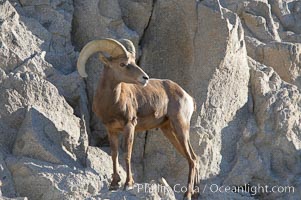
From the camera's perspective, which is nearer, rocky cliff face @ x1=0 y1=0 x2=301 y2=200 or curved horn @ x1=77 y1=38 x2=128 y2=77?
curved horn @ x1=77 y1=38 x2=128 y2=77

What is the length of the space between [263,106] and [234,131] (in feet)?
2.30

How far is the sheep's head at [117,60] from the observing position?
1213cm

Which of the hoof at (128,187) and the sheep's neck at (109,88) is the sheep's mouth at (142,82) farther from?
the hoof at (128,187)

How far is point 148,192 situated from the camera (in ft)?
37.2

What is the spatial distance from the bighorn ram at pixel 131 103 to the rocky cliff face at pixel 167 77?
1.81 feet

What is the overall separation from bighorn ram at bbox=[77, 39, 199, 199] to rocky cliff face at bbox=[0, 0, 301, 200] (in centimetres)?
55

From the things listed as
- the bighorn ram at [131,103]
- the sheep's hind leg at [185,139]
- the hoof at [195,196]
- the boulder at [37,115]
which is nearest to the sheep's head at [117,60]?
the bighorn ram at [131,103]

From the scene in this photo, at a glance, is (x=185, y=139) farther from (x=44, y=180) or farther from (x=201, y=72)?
(x=44, y=180)

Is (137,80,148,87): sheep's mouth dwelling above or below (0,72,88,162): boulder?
above

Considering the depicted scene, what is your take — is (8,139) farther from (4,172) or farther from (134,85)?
(134,85)

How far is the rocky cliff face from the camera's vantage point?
12.5 m

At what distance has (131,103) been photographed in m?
12.5

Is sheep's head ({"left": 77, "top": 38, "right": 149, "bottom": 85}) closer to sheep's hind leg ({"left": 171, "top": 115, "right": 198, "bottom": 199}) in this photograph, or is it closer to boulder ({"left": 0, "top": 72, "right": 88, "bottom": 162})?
boulder ({"left": 0, "top": 72, "right": 88, "bottom": 162})

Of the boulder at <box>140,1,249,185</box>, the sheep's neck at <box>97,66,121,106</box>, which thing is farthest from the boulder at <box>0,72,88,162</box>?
the boulder at <box>140,1,249,185</box>
